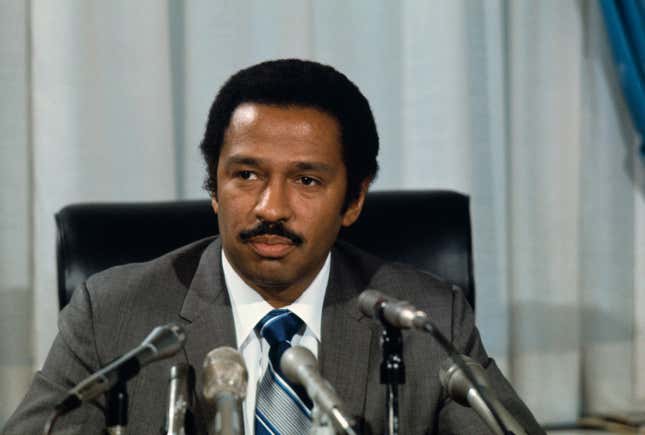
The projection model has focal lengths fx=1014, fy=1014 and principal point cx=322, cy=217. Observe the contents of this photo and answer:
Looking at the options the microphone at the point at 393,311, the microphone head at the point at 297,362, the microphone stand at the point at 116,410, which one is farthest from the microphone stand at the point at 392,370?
the microphone stand at the point at 116,410

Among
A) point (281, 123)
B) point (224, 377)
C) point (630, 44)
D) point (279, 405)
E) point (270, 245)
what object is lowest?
point (279, 405)

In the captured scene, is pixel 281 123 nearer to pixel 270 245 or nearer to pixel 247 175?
pixel 247 175

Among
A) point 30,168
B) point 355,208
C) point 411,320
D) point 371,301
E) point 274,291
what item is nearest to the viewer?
point 411,320

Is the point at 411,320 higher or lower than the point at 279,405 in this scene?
higher

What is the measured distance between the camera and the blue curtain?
3.99m

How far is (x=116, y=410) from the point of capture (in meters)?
1.49

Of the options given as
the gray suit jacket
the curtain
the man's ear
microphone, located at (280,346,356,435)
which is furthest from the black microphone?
the curtain

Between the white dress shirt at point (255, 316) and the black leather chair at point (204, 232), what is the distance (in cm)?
21

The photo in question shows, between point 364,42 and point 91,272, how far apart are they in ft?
6.12

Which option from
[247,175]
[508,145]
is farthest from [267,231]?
[508,145]

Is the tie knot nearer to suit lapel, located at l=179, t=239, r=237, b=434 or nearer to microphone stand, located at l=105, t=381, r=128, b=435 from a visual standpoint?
suit lapel, located at l=179, t=239, r=237, b=434

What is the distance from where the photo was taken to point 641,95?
408cm

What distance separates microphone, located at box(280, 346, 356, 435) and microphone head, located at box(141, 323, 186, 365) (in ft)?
0.54

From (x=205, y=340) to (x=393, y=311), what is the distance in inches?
28.3
